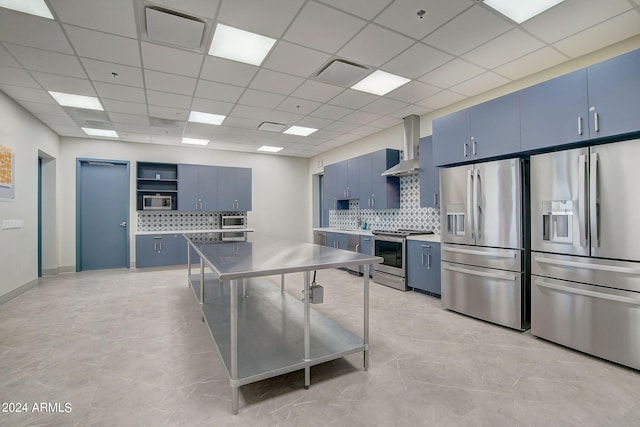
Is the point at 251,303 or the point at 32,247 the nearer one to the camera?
the point at 251,303

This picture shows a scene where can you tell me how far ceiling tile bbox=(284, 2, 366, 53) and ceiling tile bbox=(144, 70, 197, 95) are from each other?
1.63 meters

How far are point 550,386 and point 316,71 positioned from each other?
3.68 m

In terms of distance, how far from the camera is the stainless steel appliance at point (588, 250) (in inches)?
92.7

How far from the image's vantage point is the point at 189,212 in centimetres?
734

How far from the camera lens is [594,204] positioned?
2.52m

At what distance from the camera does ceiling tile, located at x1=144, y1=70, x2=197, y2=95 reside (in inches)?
141

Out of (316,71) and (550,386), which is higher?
(316,71)

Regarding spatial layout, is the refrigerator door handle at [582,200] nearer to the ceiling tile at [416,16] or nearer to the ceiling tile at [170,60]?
the ceiling tile at [416,16]

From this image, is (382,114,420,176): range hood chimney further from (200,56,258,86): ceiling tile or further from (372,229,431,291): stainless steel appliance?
(200,56,258,86): ceiling tile

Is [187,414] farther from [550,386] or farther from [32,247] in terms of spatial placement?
[32,247]

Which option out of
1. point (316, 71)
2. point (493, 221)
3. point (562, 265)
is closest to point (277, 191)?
point (316, 71)

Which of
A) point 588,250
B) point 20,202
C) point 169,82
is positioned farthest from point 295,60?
point 20,202

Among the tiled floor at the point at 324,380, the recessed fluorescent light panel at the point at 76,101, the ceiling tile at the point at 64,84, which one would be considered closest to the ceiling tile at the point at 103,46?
the ceiling tile at the point at 64,84

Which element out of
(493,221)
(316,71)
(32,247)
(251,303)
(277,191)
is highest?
(316,71)
